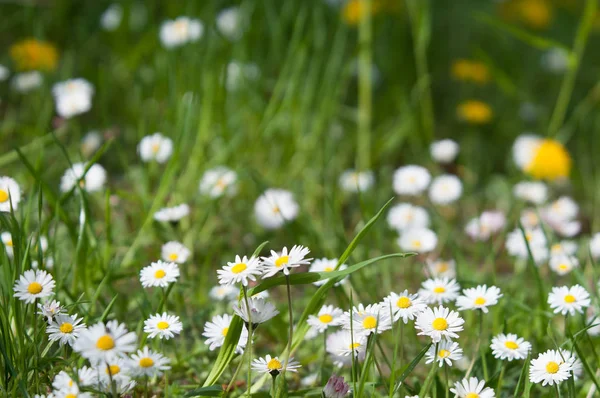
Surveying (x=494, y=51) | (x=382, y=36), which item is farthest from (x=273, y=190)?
(x=494, y=51)

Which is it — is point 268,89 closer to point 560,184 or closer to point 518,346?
point 560,184

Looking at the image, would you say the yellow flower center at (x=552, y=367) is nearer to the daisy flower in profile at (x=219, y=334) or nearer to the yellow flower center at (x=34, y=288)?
the daisy flower in profile at (x=219, y=334)

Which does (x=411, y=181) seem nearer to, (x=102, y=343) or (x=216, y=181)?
(x=216, y=181)

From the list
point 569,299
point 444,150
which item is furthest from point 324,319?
point 444,150

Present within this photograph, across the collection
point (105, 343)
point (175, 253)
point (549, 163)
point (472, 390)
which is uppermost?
point (549, 163)

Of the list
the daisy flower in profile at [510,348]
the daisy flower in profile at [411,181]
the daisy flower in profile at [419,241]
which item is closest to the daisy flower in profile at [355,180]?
the daisy flower in profile at [411,181]
